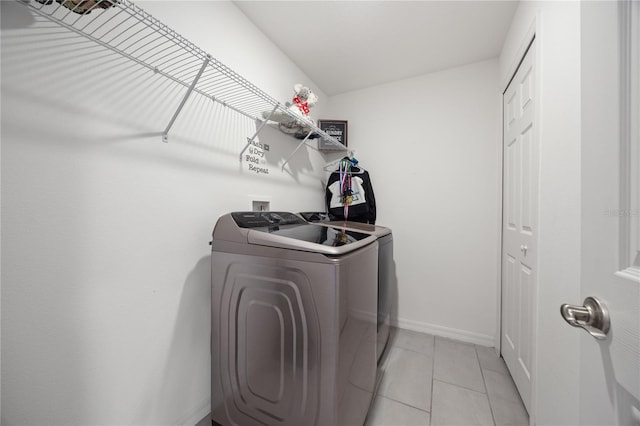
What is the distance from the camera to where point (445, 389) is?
144 centimetres

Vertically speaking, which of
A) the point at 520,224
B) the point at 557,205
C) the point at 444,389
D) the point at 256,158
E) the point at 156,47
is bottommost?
the point at 444,389

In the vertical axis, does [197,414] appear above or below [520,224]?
below

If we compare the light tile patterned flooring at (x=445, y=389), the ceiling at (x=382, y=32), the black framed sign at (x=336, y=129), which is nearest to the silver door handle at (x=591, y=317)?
the light tile patterned flooring at (x=445, y=389)

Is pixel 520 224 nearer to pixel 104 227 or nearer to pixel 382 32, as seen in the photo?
pixel 382 32

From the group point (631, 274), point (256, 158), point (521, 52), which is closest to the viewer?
point (631, 274)

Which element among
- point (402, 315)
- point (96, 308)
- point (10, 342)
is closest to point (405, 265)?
point (402, 315)

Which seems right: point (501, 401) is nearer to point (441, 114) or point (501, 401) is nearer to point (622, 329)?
point (622, 329)

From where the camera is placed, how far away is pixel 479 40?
1.71 meters

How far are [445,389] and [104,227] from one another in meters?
2.07

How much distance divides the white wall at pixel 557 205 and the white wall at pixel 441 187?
2.88 ft

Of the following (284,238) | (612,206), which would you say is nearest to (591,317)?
(612,206)

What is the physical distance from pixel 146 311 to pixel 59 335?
0.83 feet

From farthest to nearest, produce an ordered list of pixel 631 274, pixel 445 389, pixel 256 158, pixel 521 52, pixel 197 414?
pixel 256 158 < pixel 445 389 < pixel 521 52 < pixel 197 414 < pixel 631 274

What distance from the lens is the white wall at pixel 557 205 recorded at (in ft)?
2.68
